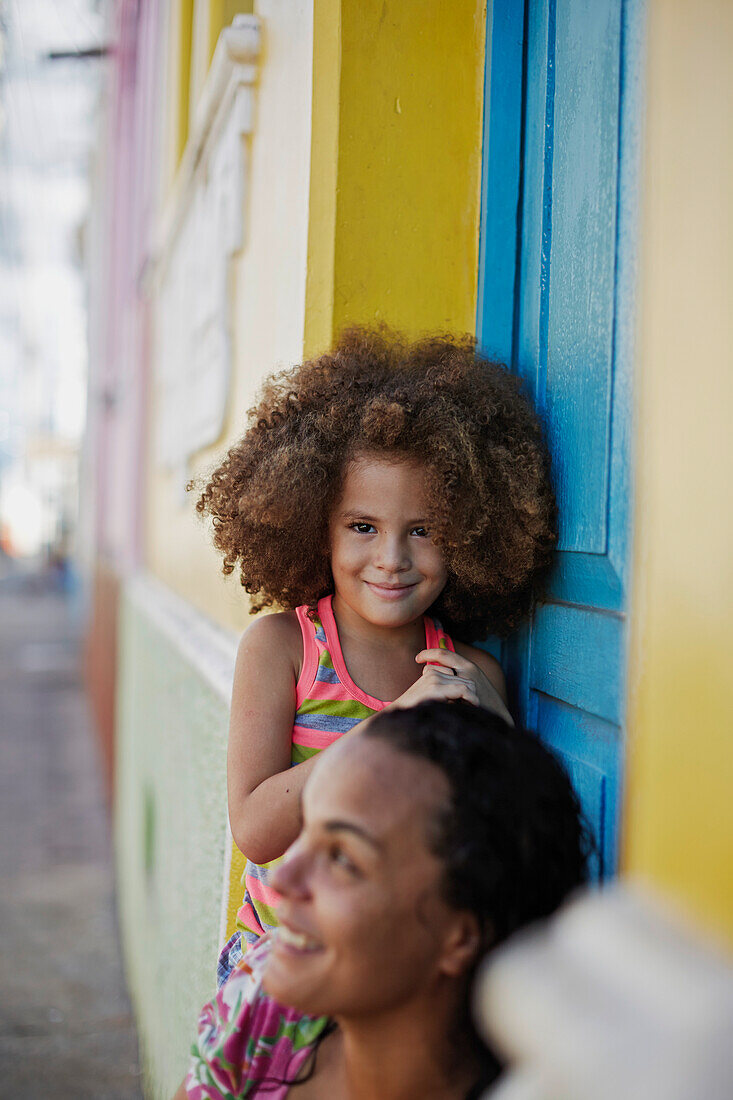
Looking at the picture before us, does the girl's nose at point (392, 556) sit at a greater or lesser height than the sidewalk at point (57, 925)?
greater

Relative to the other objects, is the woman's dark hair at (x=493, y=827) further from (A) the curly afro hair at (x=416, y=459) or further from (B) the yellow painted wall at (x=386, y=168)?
(B) the yellow painted wall at (x=386, y=168)

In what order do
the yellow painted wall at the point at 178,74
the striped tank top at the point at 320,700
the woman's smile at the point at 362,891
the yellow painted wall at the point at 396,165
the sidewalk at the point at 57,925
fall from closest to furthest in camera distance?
the woman's smile at the point at 362,891 → the striped tank top at the point at 320,700 → the yellow painted wall at the point at 396,165 → the sidewalk at the point at 57,925 → the yellow painted wall at the point at 178,74

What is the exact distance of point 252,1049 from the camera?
50.3 inches

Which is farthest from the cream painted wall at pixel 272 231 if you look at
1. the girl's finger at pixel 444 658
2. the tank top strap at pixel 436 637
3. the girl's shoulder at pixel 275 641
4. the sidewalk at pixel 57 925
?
the sidewalk at pixel 57 925

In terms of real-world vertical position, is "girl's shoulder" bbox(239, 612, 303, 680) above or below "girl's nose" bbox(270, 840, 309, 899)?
above

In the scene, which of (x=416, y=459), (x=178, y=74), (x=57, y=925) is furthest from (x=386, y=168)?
(x=57, y=925)

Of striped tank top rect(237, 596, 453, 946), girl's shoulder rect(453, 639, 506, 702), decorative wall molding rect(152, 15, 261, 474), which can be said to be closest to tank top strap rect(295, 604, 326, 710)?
striped tank top rect(237, 596, 453, 946)

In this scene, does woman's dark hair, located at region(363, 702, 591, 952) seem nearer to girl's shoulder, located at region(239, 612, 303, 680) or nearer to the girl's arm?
the girl's arm

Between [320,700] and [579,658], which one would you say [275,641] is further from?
[579,658]

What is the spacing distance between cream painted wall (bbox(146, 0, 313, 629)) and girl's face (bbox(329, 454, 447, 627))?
501 mm

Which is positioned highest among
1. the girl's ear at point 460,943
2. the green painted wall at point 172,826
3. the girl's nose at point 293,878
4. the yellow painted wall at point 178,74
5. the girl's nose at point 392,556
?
the yellow painted wall at point 178,74

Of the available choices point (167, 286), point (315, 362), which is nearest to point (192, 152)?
point (167, 286)

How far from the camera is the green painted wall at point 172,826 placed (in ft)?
8.47

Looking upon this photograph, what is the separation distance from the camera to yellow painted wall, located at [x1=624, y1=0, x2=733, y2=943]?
0.86 metres
